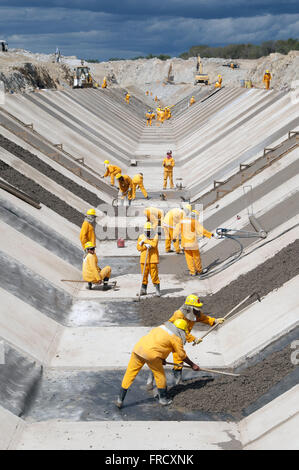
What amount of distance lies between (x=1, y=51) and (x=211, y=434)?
218 feet

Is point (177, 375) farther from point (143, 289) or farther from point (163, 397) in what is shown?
point (143, 289)

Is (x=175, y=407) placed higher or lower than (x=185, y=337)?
lower

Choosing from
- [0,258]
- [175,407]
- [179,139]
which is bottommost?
[175,407]

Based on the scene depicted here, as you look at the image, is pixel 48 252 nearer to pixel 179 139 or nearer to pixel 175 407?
pixel 175 407

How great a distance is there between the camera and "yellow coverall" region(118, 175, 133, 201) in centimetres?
1973

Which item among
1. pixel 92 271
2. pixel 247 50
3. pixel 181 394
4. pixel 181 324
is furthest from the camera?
pixel 247 50

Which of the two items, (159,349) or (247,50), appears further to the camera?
(247,50)

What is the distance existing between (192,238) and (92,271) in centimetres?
244

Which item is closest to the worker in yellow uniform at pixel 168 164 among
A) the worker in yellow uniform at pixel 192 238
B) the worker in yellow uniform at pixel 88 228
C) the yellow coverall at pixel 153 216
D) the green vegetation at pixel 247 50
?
the yellow coverall at pixel 153 216

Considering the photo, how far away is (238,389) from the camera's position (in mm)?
7840

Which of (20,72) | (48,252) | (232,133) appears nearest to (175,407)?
(48,252)

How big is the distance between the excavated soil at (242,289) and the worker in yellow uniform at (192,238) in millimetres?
1514

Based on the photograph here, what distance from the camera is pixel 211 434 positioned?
712 centimetres

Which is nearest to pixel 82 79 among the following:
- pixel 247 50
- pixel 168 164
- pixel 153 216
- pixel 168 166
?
pixel 168 166
